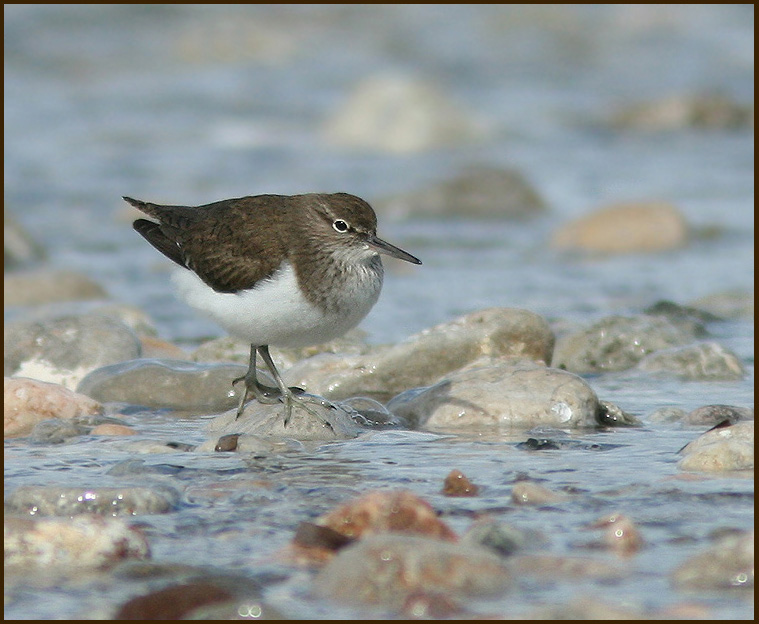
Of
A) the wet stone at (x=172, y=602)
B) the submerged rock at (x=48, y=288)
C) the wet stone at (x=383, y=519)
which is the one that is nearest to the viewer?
the wet stone at (x=172, y=602)

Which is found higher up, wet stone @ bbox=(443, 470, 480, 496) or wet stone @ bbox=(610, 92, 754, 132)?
wet stone @ bbox=(610, 92, 754, 132)

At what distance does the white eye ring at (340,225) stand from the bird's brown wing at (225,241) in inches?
11.5

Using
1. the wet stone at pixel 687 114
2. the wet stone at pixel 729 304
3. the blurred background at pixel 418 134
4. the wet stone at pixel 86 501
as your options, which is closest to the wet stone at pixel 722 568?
the wet stone at pixel 86 501

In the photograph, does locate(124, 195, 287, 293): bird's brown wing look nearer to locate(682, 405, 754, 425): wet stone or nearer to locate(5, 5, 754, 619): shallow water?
locate(5, 5, 754, 619): shallow water

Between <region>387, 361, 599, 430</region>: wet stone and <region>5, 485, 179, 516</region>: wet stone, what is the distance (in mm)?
1886

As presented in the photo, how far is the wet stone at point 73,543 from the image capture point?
4.28 m

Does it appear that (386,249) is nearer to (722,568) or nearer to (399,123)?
(722,568)

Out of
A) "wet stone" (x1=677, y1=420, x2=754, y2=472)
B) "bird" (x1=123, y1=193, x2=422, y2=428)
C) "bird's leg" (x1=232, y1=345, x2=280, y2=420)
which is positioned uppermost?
"bird" (x1=123, y1=193, x2=422, y2=428)

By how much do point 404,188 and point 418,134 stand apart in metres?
2.80

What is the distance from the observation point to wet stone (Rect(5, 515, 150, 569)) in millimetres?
4281

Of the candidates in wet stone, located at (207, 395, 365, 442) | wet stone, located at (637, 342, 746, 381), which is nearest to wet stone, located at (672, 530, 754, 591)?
wet stone, located at (207, 395, 365, 442)

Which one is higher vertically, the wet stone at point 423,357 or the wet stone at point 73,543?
the wet stone at point 423,357

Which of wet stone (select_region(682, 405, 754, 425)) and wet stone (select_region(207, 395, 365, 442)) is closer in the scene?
wet stone (select_region(207, 395, 365, 442))

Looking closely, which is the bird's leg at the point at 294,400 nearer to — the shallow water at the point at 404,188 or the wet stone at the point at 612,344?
the shallow water at the point at 404,188
